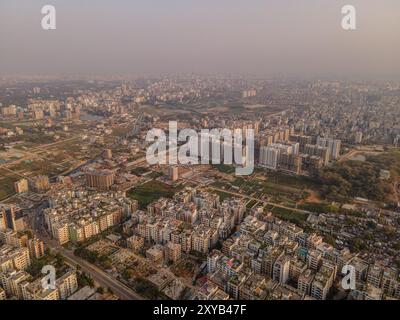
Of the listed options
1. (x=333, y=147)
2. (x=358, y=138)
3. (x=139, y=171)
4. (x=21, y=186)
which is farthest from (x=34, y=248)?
(x=358, y=138)

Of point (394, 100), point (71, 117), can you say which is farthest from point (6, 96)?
point (394, 100)

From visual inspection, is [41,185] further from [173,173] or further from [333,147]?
[333,147]

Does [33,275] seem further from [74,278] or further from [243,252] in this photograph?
[243,252]

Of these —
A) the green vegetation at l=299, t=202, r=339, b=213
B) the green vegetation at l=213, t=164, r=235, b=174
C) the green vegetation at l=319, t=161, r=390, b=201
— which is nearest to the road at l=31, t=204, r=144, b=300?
the green vegetation at l=299, t=202, r=339, b=213

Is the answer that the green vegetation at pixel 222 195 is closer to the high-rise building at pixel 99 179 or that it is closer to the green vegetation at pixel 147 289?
the high-rise building at pixel 99 179

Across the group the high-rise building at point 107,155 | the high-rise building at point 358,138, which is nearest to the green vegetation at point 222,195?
the high-rise building at point 107,155
